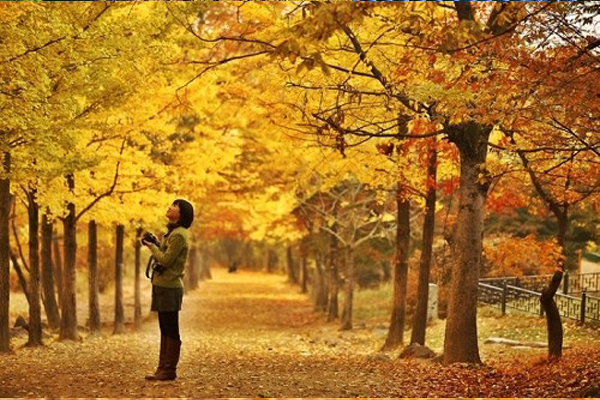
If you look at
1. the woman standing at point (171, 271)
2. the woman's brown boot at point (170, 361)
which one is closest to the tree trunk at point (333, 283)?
the woman's brown boot at point (170, 361)

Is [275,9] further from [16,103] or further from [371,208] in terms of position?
[371,208]

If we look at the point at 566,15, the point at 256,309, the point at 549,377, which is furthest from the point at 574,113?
the point at 256,309

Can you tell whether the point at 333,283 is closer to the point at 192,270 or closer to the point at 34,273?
the point at 34,273

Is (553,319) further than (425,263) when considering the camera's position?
No

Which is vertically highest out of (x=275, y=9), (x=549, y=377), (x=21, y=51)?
(x=275, y=9)

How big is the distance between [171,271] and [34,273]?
287 inches

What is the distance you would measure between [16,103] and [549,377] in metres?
7.80

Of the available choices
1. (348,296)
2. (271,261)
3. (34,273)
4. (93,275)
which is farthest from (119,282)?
(271,261)

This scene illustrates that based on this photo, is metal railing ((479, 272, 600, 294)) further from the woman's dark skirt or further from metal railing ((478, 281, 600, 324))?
the woman's dark skirt

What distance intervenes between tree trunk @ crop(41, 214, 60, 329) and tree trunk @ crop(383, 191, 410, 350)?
7626 mm

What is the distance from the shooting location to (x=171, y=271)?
866cm

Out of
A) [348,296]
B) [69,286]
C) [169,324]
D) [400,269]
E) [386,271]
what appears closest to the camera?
[169,324]

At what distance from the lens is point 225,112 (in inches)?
912

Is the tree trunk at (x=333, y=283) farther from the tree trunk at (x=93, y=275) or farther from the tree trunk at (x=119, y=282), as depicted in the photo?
the tree trunk at (x=93, y=275)
